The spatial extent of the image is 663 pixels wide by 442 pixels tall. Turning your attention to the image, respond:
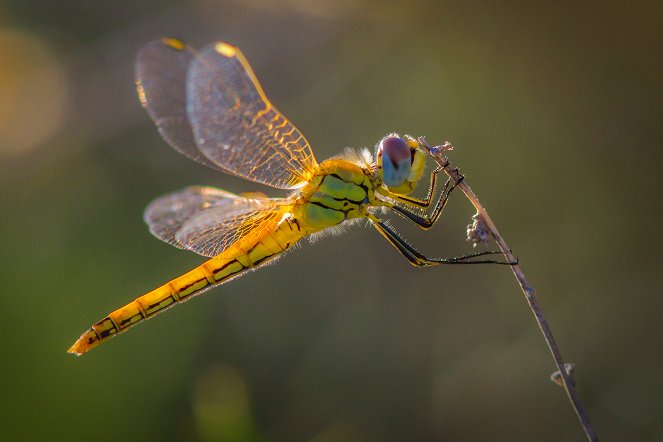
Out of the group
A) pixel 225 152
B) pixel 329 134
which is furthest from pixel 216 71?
pixel 329 134

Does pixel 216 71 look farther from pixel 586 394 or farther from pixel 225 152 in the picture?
pixel 586 394

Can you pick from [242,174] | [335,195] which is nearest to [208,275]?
[242,174]

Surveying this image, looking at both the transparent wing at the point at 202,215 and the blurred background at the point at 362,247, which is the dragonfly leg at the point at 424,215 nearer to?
the transparent wing at the point at 202,215

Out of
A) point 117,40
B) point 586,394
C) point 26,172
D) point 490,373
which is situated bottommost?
point 586,394

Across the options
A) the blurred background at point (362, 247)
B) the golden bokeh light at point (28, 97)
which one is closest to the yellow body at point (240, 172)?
the blurred background at point (362, 247)

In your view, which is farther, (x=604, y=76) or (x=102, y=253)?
(x=604, y=76)

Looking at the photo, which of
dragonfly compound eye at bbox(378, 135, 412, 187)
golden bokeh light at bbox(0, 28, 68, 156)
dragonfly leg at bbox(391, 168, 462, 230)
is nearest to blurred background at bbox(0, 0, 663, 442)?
golden bokeh light at bbox(0, 28, 68, 156)
